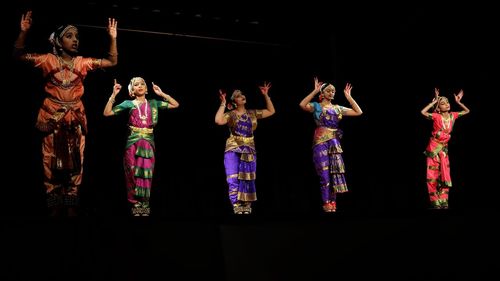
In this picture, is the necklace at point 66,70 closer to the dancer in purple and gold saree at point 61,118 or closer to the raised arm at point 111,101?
the dancer in purple and gold saree at point 61,118

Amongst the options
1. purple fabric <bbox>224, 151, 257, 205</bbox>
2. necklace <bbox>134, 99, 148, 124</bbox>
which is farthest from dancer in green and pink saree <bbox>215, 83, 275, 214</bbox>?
necklace <bbox>134, 99, 148, 124</bbox>

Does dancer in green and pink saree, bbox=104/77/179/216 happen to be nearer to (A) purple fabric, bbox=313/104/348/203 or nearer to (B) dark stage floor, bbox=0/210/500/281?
(B) dark stage floor, bbox=0/210/500/281

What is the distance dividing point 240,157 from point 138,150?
1040 millimetres

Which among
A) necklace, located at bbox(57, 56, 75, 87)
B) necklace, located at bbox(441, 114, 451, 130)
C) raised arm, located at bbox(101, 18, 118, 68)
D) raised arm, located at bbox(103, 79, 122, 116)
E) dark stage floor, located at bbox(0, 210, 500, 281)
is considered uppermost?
raised arm, located at bbox(101, 18, 118, 68)

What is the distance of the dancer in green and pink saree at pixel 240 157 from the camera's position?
6.03 meters

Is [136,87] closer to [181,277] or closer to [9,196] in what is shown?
[9,196]

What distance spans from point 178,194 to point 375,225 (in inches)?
123

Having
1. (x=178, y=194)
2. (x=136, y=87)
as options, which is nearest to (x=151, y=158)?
(x=136, y=87)

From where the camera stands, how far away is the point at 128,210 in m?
6.39

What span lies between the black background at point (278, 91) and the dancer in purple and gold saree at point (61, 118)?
332 millimetres

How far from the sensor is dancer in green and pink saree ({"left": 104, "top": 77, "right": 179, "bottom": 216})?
5.54m

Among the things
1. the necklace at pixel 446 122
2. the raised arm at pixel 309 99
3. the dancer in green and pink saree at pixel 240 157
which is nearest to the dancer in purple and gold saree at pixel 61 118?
the dancer in green and pink saree at pixel 240 157

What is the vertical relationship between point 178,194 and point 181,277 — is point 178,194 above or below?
above

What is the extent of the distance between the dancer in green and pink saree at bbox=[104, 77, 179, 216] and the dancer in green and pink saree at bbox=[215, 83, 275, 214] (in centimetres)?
76
